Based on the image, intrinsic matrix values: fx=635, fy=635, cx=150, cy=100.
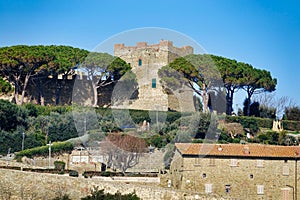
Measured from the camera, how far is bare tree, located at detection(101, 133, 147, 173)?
31266mm

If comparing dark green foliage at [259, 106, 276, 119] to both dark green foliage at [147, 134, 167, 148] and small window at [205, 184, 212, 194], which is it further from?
small window at [205, 184, 212, 194]

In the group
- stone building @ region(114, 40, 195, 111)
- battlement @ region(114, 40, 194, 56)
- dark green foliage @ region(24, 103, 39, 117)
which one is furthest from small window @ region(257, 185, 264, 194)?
dark green foliage @ region(24, 103, 39, 117)

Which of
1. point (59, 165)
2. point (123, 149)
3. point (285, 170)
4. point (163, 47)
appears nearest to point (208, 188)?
point (285, 170)

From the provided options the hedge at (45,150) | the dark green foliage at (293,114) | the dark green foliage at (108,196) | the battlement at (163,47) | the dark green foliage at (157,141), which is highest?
the battlement at (163,47)

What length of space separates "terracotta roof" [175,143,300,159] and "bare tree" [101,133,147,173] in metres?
3.68

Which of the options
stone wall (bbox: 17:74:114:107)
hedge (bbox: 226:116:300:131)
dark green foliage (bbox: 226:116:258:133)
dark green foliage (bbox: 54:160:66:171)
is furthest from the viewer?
stone wall (bbox: 17:74:114:107)

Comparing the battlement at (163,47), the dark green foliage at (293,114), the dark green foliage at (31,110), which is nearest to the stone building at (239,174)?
the dark green foliage at (31,110)

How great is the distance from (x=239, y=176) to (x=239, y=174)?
0.09 meters

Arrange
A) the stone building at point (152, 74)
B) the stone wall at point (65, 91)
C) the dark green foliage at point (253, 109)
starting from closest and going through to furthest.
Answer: the stone building at point (152, 74), the stone wall at point (65, 91), the dark green foliage at point (253, 109)

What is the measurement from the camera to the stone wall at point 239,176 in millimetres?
27234

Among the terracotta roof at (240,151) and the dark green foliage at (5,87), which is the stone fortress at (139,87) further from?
the terracotta roof at (240,151)

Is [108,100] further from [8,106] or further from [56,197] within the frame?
[56,197]

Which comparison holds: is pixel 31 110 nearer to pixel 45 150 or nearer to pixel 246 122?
pixel 45 150

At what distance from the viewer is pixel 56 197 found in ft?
79.9
